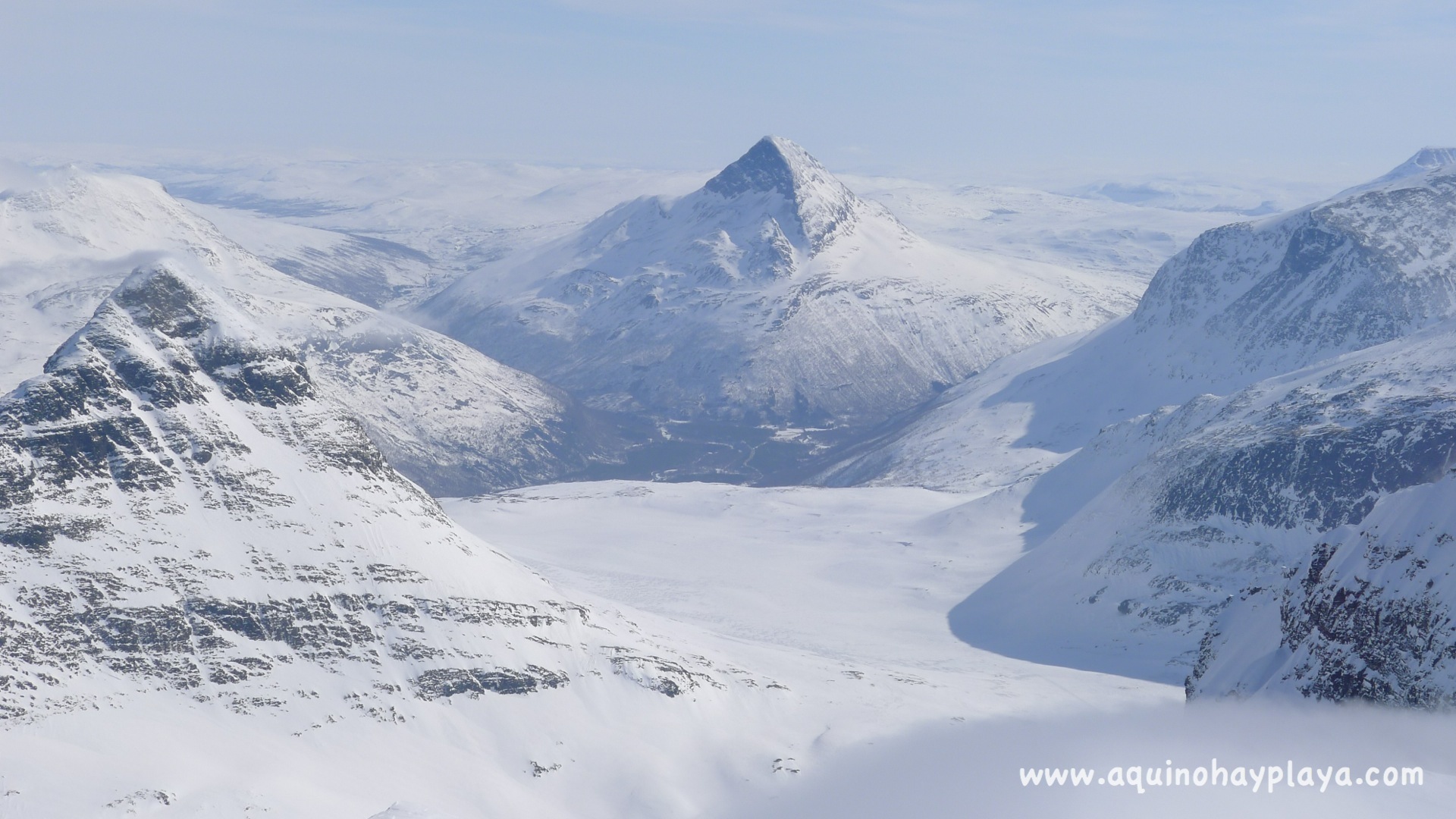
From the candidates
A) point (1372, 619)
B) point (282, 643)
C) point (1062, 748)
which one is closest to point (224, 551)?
point (282, 643)

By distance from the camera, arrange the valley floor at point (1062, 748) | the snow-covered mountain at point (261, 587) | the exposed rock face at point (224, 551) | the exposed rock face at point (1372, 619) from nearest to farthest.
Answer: the valley floor at point (1062, 748), the exposed rock face at point (1372, 619), the snow-covered mountain at point (261, 587), the exposed rock face at point (224, 551)

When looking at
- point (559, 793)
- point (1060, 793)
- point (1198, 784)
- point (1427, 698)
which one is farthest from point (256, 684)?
point (1427, 698)

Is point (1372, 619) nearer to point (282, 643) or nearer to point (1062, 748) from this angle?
point (1062, 748)

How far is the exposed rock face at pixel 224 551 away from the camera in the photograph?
380 ft

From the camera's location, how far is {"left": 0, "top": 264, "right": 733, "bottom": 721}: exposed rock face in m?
116

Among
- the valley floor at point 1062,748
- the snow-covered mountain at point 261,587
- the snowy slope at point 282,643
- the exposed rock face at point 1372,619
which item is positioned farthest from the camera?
the snow-covered mountain at point 261,587

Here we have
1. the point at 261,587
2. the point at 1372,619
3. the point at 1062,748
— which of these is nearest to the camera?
the point at 1372,619

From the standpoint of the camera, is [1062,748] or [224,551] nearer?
[1062,748]

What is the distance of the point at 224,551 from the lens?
126 m

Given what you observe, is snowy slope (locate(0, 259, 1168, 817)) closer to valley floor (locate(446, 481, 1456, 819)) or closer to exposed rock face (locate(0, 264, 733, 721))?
exposed rock face (locate(0, 264, 733, 721))

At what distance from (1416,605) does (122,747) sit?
96223 millimetres

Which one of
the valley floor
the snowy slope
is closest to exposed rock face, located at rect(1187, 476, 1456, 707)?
the valley floor

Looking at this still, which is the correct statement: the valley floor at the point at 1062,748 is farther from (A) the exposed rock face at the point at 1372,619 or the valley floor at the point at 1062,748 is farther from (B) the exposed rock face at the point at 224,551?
(B) the exposed rock face at the point at 224,551

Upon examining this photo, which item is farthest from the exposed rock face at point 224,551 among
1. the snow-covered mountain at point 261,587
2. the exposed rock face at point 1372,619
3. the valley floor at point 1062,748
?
the exposed rock face at point 1372,619
